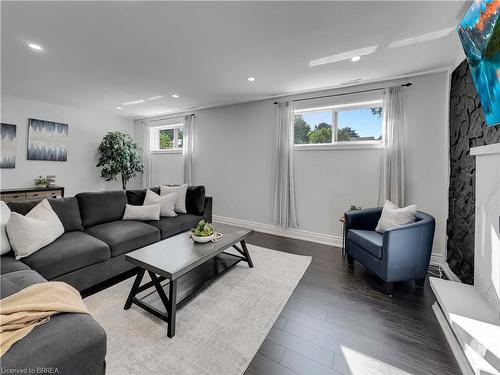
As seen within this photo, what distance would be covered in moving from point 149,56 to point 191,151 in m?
2.51

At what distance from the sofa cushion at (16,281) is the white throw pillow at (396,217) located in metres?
3.10

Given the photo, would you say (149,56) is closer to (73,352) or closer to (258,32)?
(258,32)

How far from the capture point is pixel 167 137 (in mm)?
5734

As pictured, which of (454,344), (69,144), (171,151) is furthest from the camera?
(171,151)

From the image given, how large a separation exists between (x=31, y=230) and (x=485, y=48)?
383cm

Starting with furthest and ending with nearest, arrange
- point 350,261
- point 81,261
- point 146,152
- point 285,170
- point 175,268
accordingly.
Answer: point 146,152 < point 285,170 < point 350,261 < point 81,261 < point 175,268

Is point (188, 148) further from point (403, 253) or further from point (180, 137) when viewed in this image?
point (403, 253)

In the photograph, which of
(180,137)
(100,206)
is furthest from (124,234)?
(180,137)

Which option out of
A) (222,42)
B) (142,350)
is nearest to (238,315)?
(142,350)

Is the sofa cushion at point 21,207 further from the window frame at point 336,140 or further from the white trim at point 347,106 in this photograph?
the white trim at point 347,106

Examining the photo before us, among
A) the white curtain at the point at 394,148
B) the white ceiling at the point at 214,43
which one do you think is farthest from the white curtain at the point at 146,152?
the white curtain at the point at 394,148

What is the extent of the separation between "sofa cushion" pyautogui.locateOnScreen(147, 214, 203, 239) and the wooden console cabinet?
2.30 m

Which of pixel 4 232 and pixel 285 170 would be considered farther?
pixel 285 170

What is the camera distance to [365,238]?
244 cm
